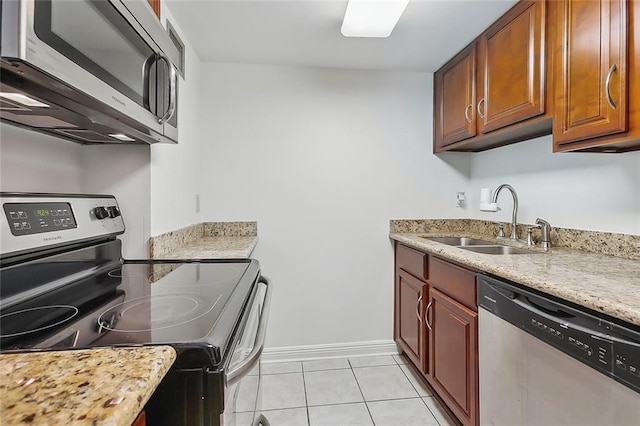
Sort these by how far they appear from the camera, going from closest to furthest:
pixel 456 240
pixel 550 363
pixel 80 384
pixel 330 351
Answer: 1. pixel 80 384
2. pixel 550 363
3. pixel 456 240
4. pixel 330 351

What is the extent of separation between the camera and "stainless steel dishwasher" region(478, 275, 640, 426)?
853 millimetres

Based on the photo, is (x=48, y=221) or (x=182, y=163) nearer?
(x=48, y=221)

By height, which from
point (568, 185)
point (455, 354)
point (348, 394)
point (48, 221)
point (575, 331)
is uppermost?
point (568, 185)

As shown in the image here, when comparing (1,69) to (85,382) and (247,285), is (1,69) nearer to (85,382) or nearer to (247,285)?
(85,382)

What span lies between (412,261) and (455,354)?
677 millimetres

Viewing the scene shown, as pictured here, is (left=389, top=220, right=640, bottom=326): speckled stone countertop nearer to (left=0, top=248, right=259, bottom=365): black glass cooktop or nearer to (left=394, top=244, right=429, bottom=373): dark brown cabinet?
(left=394, top=244, right=429, bottom=373): dark brown cabinet

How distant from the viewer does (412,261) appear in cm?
221

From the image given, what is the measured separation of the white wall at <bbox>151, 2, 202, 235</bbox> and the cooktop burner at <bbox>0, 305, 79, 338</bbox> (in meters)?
0.69

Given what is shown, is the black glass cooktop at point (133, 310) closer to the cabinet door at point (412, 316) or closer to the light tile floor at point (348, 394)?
the light tile floor at point (348, 394)

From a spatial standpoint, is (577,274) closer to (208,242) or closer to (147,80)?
(147,80)

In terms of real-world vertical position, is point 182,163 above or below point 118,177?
above

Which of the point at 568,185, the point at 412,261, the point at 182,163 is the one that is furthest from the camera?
the point at 412,261

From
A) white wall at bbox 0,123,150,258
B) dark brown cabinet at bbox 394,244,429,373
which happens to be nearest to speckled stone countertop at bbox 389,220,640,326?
dark brown cabinet at bbox 394,244,429,373

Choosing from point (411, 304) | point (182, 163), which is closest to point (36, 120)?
point (182, 163)
